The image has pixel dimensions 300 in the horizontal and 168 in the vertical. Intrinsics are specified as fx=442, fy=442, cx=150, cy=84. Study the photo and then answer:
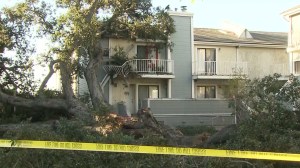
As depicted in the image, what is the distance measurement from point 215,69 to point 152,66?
4.72 m

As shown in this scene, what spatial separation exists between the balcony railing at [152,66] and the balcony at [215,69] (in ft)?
6.75

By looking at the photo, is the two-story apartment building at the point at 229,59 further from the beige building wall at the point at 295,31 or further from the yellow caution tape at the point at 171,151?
the yellow caution tape at the point at 171,151

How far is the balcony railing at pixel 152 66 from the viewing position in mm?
27703

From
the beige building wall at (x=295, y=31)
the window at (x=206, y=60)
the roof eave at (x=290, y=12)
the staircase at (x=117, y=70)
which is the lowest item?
the staircase at (x=117, y=70)

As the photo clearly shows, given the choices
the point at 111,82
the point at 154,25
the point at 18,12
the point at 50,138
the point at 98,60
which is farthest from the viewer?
the point at 111,82

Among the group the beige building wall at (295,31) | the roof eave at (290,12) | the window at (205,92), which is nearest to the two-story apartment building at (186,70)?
the window at (205,92)

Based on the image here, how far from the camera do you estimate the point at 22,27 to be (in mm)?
22203

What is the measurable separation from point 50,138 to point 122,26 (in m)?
18.1

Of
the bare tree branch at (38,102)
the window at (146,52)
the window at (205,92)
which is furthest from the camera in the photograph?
the window at (205,92)

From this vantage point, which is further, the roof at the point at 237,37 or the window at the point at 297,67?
the roof at the point at 237,37

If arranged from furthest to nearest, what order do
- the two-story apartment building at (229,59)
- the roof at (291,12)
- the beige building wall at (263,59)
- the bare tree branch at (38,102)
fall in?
1. the beige building wall at (263,59)
2. the two-story apartment building at (229,59)
3. the roof at (291,12)
4. the bare tree branch at (38,102)

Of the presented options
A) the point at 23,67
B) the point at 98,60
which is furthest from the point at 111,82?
the point at 23,67

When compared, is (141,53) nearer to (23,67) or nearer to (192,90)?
(192,90)

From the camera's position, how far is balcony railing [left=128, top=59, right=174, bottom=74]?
2770cm
